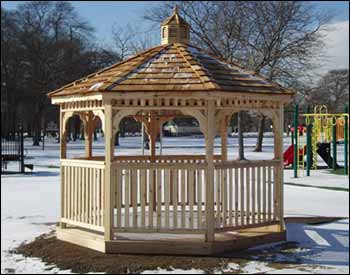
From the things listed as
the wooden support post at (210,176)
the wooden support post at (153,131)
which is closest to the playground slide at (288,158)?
the wooden support post at (153,131)

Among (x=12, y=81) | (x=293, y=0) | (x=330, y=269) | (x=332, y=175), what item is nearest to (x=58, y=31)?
(x=12, y=81)

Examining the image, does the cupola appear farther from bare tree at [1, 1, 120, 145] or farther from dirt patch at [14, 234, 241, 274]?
bare tree at [1, 1, 120, 145]

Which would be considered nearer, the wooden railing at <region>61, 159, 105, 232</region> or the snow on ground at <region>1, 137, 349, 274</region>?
the snow on ground at <region>1, 137, 349, 274</region>

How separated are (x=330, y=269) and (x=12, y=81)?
153ft

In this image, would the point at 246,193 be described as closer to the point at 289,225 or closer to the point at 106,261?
the point at 289,225

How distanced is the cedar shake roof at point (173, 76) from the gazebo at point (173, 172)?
0.02 metres

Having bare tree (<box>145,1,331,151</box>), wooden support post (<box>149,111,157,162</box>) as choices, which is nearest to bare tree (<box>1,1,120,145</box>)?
bare tree (<box>145,1,331,151</box>)

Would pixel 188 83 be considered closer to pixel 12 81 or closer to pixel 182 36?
pixel 182 36

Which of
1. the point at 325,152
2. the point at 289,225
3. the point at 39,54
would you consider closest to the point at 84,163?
the point at 289,225

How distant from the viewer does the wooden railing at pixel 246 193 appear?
8102mm

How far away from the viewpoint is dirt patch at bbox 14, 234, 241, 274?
702 cm

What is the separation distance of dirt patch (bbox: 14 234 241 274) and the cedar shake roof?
→ 91.2 inches

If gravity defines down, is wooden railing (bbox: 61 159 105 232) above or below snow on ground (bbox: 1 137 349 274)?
above

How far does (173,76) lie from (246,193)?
2.09m
